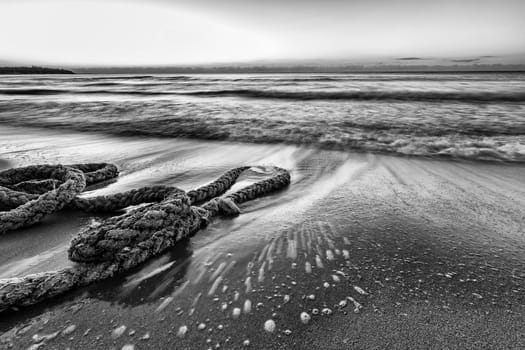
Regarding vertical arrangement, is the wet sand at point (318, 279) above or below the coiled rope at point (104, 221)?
below

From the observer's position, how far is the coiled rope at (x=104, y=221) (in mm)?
1499

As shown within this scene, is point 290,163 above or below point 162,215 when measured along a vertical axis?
below

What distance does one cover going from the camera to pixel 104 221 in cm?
190

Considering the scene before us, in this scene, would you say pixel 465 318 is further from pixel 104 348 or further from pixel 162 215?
Answer: pixel 162 215

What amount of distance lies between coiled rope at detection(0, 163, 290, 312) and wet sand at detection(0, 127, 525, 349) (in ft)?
0.23

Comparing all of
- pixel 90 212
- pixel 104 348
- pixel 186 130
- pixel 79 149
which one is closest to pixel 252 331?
pixel 104 348

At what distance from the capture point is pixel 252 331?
1298 mm

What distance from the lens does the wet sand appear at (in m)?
1.28

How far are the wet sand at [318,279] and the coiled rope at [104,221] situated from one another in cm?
7

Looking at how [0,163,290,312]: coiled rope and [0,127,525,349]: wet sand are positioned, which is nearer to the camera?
[0,127,525,349]: wet sand

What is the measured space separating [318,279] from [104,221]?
1.38 metres

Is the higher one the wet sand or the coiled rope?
the coiled rope

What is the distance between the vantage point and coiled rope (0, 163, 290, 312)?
1.50 m

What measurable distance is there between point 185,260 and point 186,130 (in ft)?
18.5
